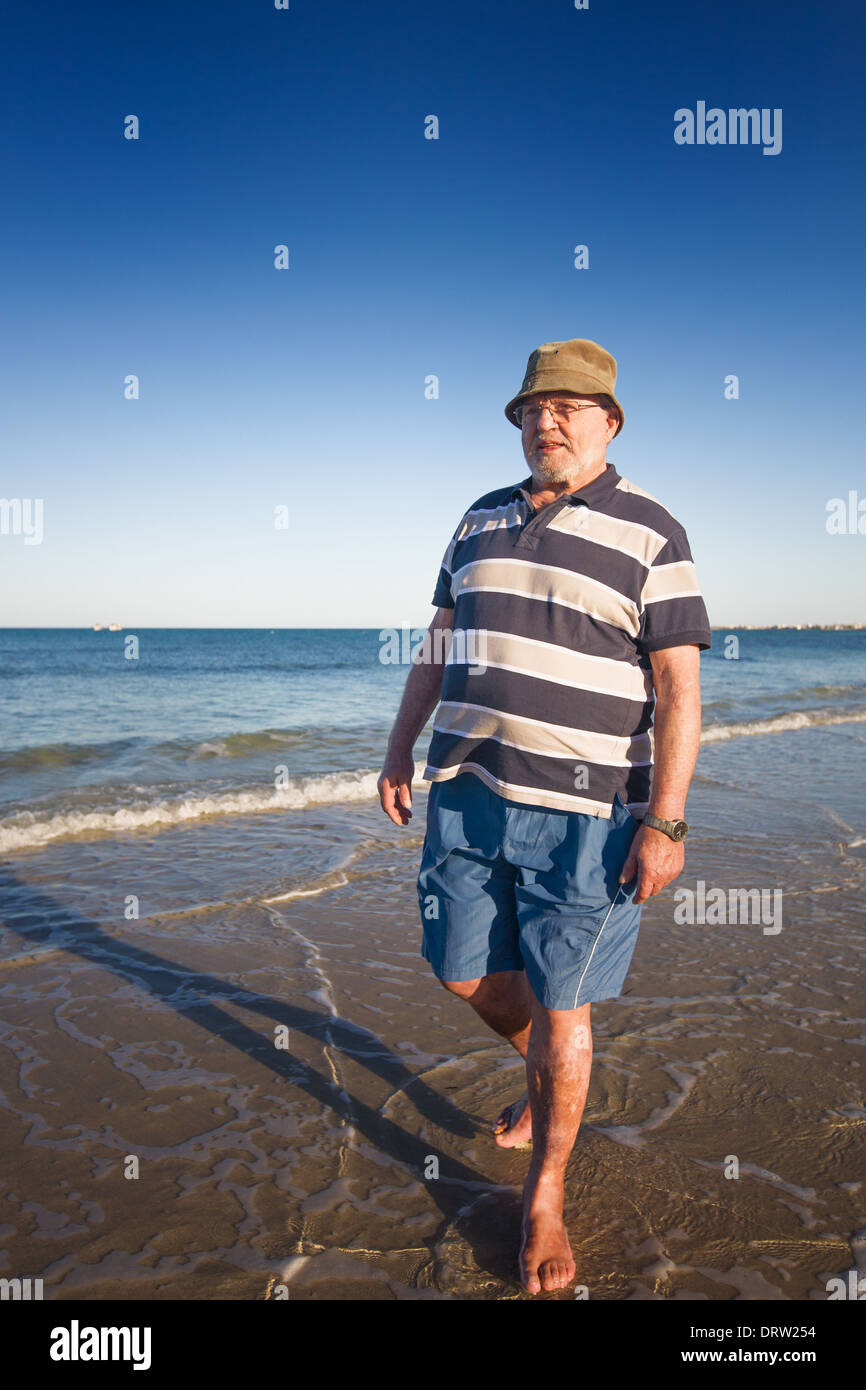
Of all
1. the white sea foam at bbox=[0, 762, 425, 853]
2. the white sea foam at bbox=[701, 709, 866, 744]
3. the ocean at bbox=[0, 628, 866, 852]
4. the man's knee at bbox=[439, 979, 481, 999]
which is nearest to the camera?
the man's knee at bbox=[439, 979, 481, 999]

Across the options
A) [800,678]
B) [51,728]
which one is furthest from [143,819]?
[800,678]

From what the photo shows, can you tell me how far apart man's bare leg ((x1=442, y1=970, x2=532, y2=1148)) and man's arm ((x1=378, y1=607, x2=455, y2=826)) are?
619 millimetres

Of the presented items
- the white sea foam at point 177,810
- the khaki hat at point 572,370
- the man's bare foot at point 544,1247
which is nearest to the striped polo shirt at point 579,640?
the khaki hat at point 572,370

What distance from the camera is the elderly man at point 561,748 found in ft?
7.29

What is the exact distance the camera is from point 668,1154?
2.75 meters

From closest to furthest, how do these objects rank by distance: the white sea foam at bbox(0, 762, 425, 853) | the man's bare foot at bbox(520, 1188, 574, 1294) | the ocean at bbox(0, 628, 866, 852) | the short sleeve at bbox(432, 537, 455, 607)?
the man's bare foot at bbox(520, 1188, 574, 1294) < the short sleeve at bbox(432, 537, 455, 607) < the white sea foam at bbox(0, 762, 425, 853) < the ocean at bbox(0, 628, 866, 852)

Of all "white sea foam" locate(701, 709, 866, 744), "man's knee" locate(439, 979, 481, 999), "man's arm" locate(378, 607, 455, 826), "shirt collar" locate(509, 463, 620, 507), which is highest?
"shirt collar" locate(509, 463, 620, 507)

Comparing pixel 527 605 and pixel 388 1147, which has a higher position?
pixel 527 605

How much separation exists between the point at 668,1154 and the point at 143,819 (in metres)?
6.31

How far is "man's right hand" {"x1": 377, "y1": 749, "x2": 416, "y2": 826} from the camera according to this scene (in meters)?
2.86

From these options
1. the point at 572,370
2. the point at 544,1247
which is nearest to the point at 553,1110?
the point at 544,1247

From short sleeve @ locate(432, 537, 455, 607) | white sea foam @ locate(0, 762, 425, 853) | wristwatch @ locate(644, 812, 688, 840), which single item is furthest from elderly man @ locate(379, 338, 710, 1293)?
white sea foam @ locate(0, 762, 425, 853)

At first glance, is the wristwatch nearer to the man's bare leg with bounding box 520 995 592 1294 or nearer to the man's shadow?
the man's bare leg with bounding box 520 995 592 1294
